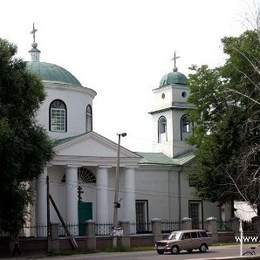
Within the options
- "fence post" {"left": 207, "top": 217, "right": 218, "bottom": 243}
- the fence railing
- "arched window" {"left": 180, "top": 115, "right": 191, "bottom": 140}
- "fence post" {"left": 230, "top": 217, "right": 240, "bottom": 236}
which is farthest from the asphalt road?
"arched window" {"left": 180, "top": 115, "right": 191, "bottom": 140}

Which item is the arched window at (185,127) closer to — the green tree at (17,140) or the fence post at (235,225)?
the fence post at (235,225)

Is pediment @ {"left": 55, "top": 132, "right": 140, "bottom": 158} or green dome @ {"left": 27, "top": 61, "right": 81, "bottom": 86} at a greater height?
green dome @ {"left": 27, "top": 61, "right": 81, "bottom": 86}

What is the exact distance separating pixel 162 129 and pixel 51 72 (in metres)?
13.3

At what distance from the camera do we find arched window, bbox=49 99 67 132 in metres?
43.6

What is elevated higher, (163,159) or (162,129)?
(162,129)

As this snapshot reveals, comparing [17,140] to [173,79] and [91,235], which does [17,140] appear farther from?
[173,79]

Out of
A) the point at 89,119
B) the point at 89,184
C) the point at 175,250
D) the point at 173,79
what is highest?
the point at 173,79

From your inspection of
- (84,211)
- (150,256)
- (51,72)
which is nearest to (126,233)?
(84,211)

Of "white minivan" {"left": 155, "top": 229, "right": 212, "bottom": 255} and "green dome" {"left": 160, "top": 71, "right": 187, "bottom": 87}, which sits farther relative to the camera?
"green dome" {"left": 160, "top": 71, "right": 187, "bottom": 87}

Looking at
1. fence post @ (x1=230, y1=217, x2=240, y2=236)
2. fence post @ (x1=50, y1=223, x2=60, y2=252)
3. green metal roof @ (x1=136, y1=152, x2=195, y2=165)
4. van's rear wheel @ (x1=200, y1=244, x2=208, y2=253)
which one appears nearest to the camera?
van's rear wheel @ (x1=200, y1=244, x2=208, y2=253)

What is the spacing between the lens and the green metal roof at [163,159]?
1941 inches

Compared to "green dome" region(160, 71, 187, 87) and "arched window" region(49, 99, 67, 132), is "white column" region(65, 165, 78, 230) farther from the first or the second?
"green dome" region(160, 71, 187, 87)

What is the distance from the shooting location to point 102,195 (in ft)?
136

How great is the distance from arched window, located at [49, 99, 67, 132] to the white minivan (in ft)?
43.1
